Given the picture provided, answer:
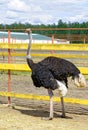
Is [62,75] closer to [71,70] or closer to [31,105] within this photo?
[71,70]

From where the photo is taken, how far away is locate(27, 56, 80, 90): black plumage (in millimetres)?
6699

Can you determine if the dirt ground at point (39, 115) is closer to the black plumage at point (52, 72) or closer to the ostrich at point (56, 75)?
the ostrich at point (56, 75)

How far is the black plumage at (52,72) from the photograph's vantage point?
264 inches

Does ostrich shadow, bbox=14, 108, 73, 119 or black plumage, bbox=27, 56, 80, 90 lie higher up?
black plumage, bbox=27, 56, 80, 90

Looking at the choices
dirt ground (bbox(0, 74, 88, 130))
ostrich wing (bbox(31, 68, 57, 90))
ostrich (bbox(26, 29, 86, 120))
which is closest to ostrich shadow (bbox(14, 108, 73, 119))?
dirt ground (bbox(0, 74, 88, 130))

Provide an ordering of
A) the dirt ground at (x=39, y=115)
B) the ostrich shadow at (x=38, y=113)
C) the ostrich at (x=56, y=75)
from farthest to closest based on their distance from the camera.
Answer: the ostrich shadow at (x=38, y=113)
the ostrich at (x=56, y=75)
the dirt ground at (x=39, y=115)

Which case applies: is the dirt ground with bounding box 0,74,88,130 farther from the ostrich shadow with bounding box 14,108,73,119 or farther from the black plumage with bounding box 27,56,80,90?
the black plumage with bounding box 27,56,80,90

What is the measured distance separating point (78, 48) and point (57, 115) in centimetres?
121

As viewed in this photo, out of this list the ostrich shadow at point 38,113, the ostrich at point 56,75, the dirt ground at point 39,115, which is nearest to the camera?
the dirt ground at point 39,115

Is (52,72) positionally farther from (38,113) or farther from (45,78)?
(38,113)

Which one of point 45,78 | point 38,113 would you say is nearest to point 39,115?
point 38,113

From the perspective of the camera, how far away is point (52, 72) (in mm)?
6770

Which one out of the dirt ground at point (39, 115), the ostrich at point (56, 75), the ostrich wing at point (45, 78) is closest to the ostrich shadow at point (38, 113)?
the dirt ground at point (39, 115)

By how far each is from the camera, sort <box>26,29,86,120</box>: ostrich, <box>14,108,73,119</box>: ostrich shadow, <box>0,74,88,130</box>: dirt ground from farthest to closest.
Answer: <box>14,108,73,119</box>: ostrich shadow → <box>26,29,86,120</box>: ostrich → <box>0,74,88,130</box>: dirt ground
